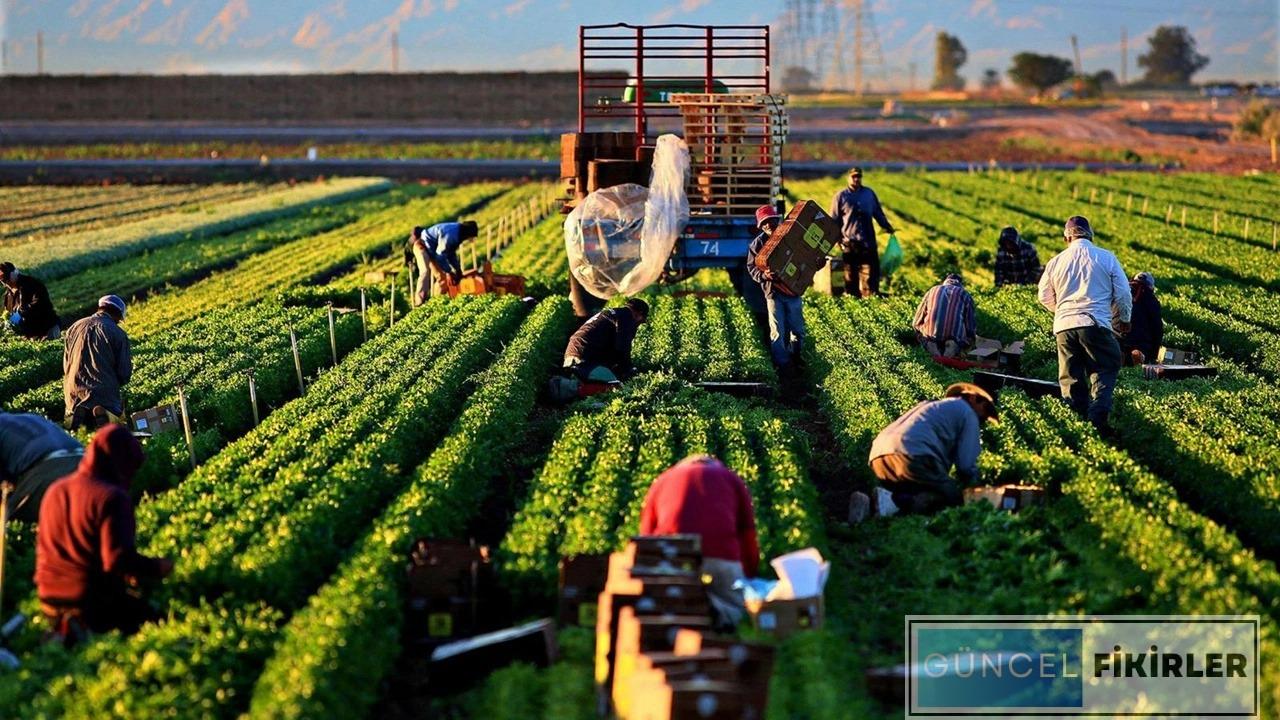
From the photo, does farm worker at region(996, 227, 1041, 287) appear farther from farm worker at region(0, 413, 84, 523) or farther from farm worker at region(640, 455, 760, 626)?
farm worker at region(0, 413, 84, 523)

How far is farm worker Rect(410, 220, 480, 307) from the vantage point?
2430 cm

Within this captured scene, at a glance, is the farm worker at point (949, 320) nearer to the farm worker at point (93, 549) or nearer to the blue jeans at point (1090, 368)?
the blue jeans at point (1090, 368)

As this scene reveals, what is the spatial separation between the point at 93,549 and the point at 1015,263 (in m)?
17.6

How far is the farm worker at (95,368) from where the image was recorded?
16016 millimetres

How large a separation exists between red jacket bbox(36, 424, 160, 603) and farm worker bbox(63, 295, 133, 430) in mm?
5760

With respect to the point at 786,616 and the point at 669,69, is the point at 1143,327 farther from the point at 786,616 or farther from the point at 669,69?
the point at 786,616

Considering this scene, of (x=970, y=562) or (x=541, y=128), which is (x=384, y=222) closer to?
(x=970, y=562)

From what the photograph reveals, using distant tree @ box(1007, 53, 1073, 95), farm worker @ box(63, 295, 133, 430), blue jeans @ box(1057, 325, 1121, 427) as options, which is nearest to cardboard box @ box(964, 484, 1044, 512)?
blue jeans @ box(1057, 325, 1121, 427)

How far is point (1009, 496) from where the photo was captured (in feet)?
41.8

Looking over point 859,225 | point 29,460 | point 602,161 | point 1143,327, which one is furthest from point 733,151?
point 29,460

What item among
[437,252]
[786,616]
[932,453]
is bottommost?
[786,616]

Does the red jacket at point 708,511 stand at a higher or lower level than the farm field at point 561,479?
higher

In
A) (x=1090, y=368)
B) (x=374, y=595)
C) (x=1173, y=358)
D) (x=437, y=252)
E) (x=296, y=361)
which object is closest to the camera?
(x=374, y=595)

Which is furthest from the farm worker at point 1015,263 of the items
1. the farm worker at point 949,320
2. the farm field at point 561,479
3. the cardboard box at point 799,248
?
the cardboard box at point 799,248
